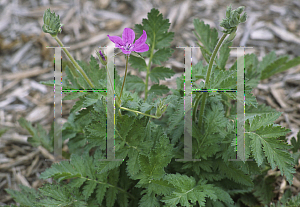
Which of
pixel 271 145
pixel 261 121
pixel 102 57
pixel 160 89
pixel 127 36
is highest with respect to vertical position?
pixel 127 36

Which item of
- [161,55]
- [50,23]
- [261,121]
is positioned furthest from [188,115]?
[50,23]

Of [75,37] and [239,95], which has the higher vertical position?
[75,37]

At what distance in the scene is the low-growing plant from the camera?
1.62 m

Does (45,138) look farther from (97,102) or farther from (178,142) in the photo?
(178,142)

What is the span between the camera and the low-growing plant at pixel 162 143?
5.32ft

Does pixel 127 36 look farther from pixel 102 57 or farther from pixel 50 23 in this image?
pixel 50 23

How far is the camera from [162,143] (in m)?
1.68

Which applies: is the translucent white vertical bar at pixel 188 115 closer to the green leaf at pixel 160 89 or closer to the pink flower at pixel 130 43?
the green leaf at pixel 160 89

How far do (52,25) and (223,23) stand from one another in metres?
0.86

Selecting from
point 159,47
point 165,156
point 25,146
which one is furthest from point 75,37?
point 165,156

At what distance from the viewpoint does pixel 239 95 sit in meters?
1.60
